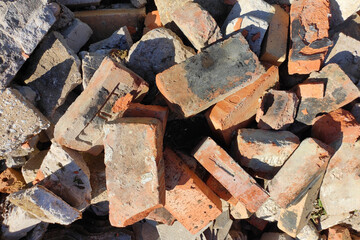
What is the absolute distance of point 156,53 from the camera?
2758 millimetres

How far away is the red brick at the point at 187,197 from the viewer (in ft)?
8.32

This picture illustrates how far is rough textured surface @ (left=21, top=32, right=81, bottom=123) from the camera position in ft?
8.77

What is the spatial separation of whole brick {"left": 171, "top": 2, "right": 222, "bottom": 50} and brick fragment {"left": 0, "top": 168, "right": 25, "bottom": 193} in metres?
2.07

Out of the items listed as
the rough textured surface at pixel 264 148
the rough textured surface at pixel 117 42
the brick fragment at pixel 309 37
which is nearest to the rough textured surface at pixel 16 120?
the rough textured surface at pixel 117 42

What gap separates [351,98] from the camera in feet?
8.84

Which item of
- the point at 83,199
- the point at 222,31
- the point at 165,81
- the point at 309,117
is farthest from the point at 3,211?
the point at 309,117

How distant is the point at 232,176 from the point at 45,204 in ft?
4.97

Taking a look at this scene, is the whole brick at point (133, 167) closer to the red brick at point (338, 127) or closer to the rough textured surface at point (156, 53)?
the rough textured surface at point (156, 53)

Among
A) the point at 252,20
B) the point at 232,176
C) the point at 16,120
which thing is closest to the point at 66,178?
the point at 16,120

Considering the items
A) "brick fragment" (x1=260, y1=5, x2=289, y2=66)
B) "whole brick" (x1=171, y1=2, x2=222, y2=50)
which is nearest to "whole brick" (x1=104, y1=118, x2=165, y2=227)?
"whole brick" (x1=171, y1=2, x2=222, y2=50)

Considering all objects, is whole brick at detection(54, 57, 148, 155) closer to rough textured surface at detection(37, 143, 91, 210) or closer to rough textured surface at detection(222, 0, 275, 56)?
rough textured surface at detection(37, 143, 91, 210)

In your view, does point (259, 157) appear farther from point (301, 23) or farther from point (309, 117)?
point (301, 23)

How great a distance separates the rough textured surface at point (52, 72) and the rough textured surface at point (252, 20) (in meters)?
1.41

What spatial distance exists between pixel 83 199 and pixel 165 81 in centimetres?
122
